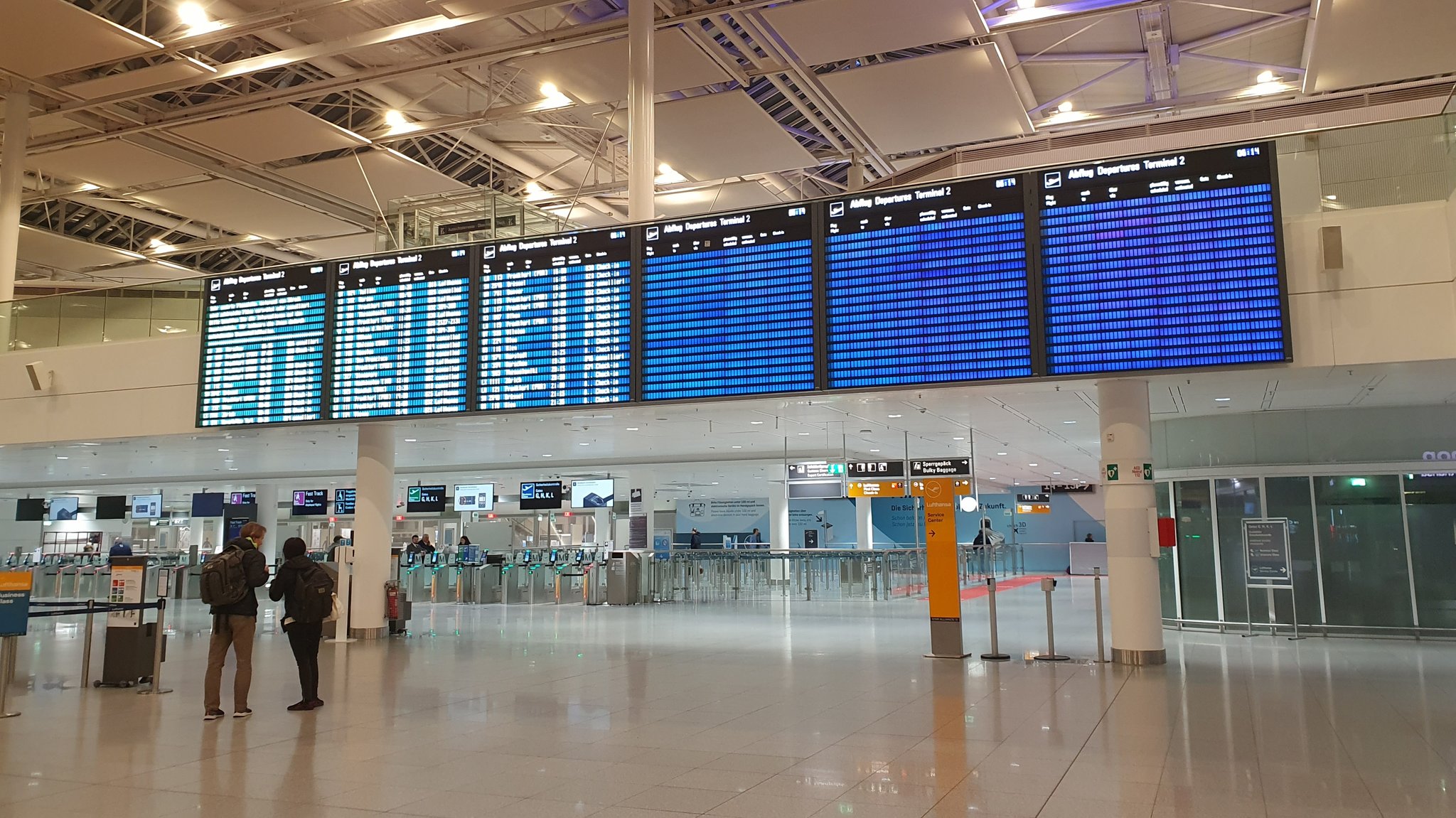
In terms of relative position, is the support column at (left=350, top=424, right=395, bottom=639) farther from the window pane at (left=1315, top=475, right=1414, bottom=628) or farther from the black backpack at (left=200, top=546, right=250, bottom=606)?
the window pane at (left=1315, top=475, right=1414, bottom=628)

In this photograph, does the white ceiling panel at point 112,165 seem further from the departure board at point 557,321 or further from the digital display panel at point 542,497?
the digital display panel at point 542,497

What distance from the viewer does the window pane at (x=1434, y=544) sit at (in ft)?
42.6

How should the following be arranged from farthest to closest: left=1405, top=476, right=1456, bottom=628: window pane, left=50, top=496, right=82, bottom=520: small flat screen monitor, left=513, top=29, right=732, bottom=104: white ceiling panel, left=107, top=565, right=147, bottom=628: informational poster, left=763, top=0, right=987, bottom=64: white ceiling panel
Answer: left=50, top=496, right=82, bottom=520: small flat screen monitor → left=513, top=29, right=732, bottom=104: white ceiling panel → left=1405, top=476, right=1456, bottom=628: window pane → left=763, top=0, right=987, bottom=64: white ceiling panel → left=107, top=565, right=147, bottom=628: informational poster

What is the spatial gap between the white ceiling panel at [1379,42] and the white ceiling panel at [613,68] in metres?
7.84

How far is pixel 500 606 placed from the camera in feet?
68.7

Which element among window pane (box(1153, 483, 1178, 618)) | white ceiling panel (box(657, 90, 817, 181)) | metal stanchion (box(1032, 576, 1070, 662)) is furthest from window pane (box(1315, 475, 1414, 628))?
white ceiling panel (box(657, 90, 817, 181))

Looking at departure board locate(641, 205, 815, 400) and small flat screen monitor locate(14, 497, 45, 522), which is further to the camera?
small flat screen monitor locate(14, 497, 45, 522)

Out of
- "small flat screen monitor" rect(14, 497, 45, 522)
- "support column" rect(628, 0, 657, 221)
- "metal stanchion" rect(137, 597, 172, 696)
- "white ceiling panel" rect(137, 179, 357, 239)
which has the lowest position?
"metal stanchion" rect(137, 597, 172, 696)

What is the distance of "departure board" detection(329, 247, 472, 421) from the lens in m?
11.1

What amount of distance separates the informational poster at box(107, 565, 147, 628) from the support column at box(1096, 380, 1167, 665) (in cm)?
953

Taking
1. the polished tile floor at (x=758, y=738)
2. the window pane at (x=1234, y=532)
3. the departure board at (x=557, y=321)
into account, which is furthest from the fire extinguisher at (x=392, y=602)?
the window pane at (x=1234, y=532)

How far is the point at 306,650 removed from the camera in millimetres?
8102

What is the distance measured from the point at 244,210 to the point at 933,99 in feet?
44.7

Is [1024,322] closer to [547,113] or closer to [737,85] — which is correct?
[737,85]
